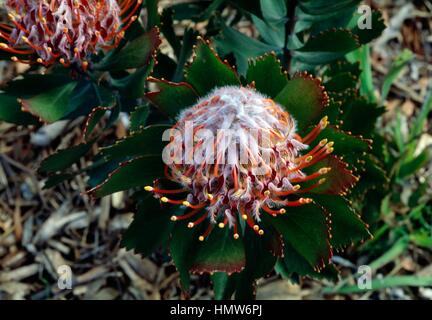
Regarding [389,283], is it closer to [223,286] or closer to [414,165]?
[414,165]

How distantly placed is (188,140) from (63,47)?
41cm

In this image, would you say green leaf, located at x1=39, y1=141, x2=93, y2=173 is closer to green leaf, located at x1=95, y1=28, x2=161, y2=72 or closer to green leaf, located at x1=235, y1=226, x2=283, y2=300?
green leaf, located at x1=95, y1=28, x2=161, y2=72

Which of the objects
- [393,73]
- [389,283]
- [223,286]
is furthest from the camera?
[393,73]

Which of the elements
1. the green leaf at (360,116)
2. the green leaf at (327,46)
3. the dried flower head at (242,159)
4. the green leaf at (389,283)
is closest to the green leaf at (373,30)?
the green leaf at (327,46)

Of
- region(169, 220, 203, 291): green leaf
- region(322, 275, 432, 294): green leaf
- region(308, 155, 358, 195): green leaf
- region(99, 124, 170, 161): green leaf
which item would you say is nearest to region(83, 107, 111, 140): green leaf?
region(99, 124, 170, 161): green leaf

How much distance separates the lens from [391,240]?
215 cm

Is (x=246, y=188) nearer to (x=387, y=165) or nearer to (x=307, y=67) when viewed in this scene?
(x=307, y=67)

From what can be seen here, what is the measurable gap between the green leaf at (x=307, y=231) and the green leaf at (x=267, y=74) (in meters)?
0.29

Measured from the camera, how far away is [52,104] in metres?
1.41

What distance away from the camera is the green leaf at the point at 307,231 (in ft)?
4.09

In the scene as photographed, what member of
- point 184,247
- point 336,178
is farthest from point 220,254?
point 336,178

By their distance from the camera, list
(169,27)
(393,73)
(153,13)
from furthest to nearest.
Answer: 1. (393,73)
2. (169,27)
3. (153,13)

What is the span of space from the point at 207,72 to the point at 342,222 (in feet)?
1.56
